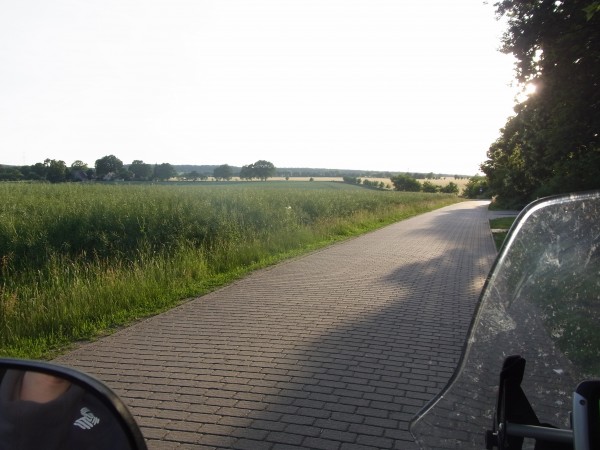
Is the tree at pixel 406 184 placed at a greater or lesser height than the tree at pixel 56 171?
lesser

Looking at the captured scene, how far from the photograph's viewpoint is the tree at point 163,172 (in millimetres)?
52691

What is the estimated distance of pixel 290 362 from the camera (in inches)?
218

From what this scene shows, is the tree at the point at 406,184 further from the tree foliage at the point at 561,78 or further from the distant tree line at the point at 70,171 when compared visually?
the tree foliage at the point at 561,78

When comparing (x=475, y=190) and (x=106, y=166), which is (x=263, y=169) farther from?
(x=475, y=190)

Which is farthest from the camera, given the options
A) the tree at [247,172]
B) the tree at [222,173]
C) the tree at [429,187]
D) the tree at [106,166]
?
the tree at [429,187]

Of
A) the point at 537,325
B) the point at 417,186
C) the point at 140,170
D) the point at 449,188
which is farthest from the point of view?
the point at 449,188

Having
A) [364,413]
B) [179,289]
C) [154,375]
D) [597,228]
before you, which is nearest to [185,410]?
[154,375]

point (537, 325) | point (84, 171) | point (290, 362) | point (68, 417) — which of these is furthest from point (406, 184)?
point (68, 417)

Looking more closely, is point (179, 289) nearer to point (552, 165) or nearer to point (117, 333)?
point (117, 333)

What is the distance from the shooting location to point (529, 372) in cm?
188

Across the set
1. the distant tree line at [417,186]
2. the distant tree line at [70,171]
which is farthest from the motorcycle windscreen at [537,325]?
the distant tree line at [417,186]

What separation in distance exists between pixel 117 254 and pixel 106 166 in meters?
34.1

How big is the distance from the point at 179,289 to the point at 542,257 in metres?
7.88

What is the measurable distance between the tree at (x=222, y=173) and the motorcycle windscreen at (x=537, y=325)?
233 feet
